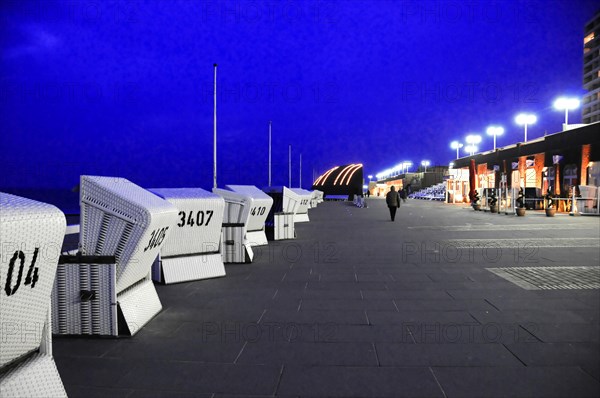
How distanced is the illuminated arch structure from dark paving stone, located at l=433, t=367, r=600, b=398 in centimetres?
10880

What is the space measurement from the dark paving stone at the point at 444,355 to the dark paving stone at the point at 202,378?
3.74ft

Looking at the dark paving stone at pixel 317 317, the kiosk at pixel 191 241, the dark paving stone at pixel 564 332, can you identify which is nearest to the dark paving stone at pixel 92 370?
the dark paving stone at pixel 317 317

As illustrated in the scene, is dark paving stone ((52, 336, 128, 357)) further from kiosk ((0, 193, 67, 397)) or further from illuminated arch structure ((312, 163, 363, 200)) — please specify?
illuminated arch structure ((312, 163, 363, 200))

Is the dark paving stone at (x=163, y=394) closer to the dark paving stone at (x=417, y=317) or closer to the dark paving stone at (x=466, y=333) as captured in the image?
the dark paving stone at (x=466, y=333)

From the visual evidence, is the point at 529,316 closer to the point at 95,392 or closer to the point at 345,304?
the point at 345,304

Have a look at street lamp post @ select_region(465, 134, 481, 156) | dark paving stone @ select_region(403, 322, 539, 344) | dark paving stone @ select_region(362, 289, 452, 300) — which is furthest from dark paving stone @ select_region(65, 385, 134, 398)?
street lamp post @ select_region(465, 134, 481, 156)

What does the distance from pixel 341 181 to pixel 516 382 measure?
12107cm

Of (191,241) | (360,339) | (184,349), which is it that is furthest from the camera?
(191,241)

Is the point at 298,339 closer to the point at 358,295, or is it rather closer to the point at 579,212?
the point at 358,295

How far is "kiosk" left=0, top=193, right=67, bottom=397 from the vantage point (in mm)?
2205

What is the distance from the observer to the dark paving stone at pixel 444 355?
4164 millimetres

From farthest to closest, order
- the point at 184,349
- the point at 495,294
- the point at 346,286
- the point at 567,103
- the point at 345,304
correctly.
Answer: the point at 567,103 → the point at 346,286 → the point at 495,294 → the point at 345,304 → the point at 184,349

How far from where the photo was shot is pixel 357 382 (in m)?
3.74

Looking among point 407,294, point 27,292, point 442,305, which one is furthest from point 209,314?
point 27,292
